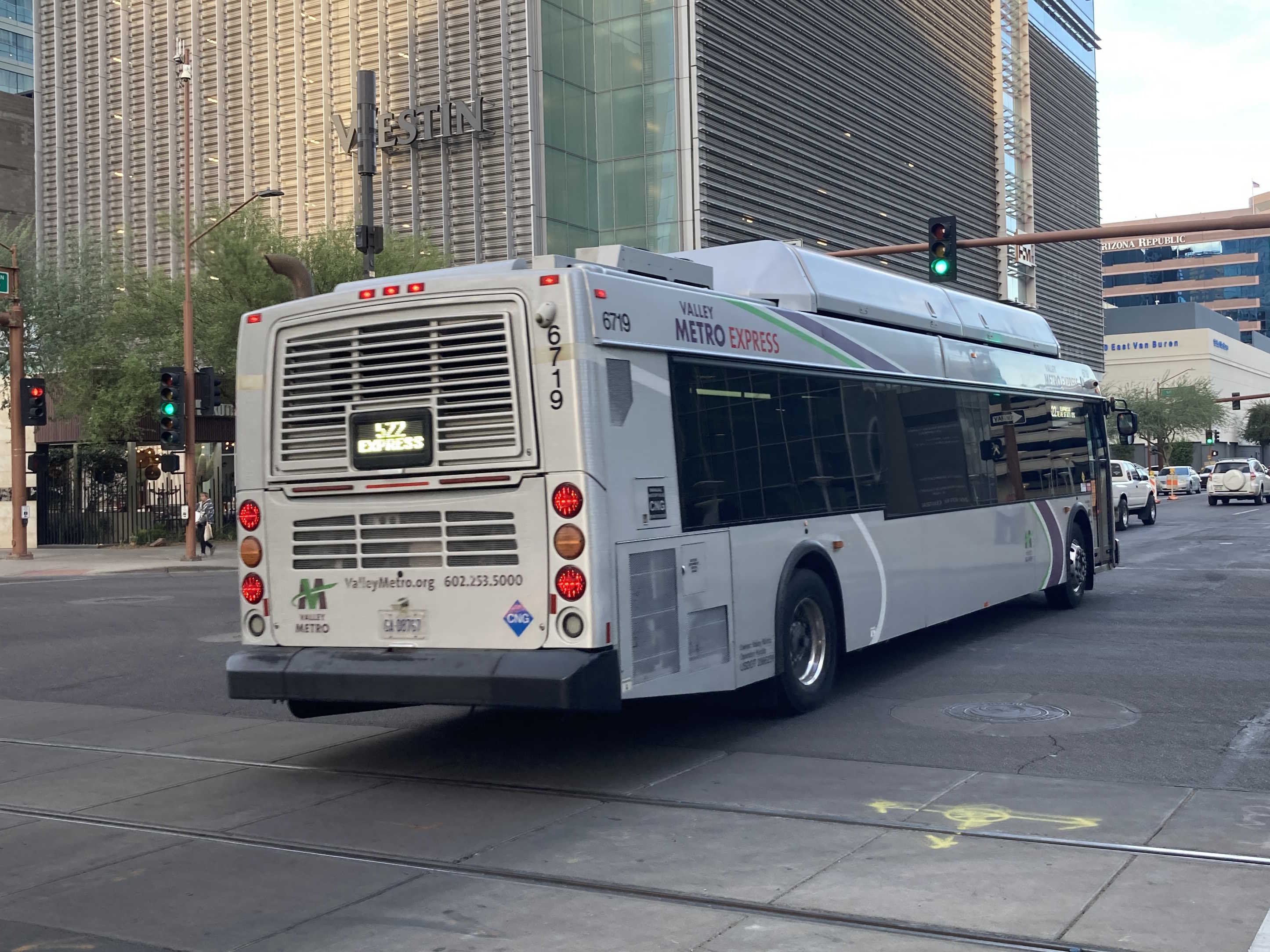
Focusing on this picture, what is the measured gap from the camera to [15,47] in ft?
279

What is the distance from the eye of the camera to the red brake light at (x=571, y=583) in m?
7.30

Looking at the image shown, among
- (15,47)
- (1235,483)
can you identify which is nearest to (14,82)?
(15,47)

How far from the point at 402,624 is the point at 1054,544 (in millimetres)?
9350

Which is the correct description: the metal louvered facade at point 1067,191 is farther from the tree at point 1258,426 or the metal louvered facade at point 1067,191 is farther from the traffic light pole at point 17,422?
the traffic light pole at point 17,422

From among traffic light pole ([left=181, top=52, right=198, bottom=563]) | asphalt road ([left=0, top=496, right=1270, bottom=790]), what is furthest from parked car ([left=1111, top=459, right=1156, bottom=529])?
traffic light pole ([left=181, top=52, right=198, bottom=563])

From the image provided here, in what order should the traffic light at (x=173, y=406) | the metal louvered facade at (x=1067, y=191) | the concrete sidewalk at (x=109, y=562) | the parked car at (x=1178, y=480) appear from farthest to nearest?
the metal louvered facade at (x=1067, y=191), the parked car at (x=1178, y=480), the concrete sidewalk at (x=109, y=562), the traffic light at (x=173, y=406)

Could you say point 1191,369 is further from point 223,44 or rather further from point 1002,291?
point 223,44

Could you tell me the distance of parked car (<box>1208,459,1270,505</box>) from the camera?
47500mm

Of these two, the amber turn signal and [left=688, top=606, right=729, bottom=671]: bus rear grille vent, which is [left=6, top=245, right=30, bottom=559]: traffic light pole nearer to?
the amber turn signal

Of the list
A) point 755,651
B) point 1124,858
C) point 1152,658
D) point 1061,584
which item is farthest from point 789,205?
point 1124,858

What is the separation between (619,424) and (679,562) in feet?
3.22

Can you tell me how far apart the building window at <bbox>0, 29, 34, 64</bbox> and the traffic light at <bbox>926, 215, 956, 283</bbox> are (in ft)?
261

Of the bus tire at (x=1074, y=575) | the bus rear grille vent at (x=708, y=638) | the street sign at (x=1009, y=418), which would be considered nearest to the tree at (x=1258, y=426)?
the bus tire at (x=1074, y=575)

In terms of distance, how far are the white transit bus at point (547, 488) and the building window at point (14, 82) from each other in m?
85.5
